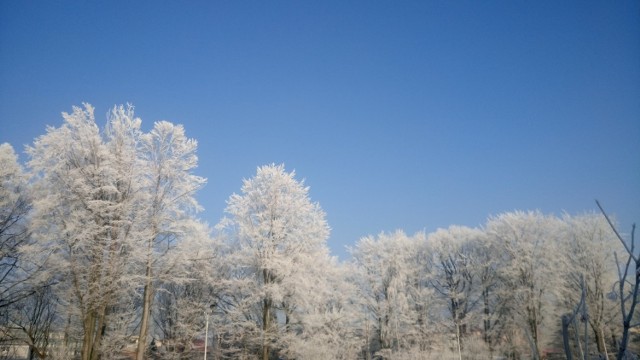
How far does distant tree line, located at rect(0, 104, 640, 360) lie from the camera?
16.4 metres

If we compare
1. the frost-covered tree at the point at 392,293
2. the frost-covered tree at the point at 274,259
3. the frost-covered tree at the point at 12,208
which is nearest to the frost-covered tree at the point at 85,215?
the frost-covered tree at the point at 12,208

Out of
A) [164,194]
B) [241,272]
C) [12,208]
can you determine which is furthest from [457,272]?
[12,208]

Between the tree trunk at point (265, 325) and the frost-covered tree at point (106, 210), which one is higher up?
the frost-covered tree at point (106, 210)

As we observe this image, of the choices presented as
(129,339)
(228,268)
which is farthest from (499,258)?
(129,339)

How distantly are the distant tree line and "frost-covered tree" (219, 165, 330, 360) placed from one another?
0.10 m

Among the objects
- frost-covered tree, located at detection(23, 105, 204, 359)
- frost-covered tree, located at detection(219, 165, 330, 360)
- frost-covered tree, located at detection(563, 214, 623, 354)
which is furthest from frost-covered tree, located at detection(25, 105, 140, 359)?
frost-covered tree, located at detection(563, 214, 623, 354)

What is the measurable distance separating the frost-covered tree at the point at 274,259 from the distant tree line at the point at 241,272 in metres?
0.10

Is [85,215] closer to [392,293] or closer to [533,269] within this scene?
[392,293]

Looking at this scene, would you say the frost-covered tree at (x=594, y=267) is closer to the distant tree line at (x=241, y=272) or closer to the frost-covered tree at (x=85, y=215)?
the distant tree line at (x=241, y=272)

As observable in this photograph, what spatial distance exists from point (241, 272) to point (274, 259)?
4.52 metres

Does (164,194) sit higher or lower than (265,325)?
higher

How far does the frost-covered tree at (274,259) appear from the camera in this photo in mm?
23188

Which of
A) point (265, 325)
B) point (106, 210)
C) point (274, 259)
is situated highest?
point (106, 210)

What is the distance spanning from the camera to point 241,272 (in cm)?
2647
